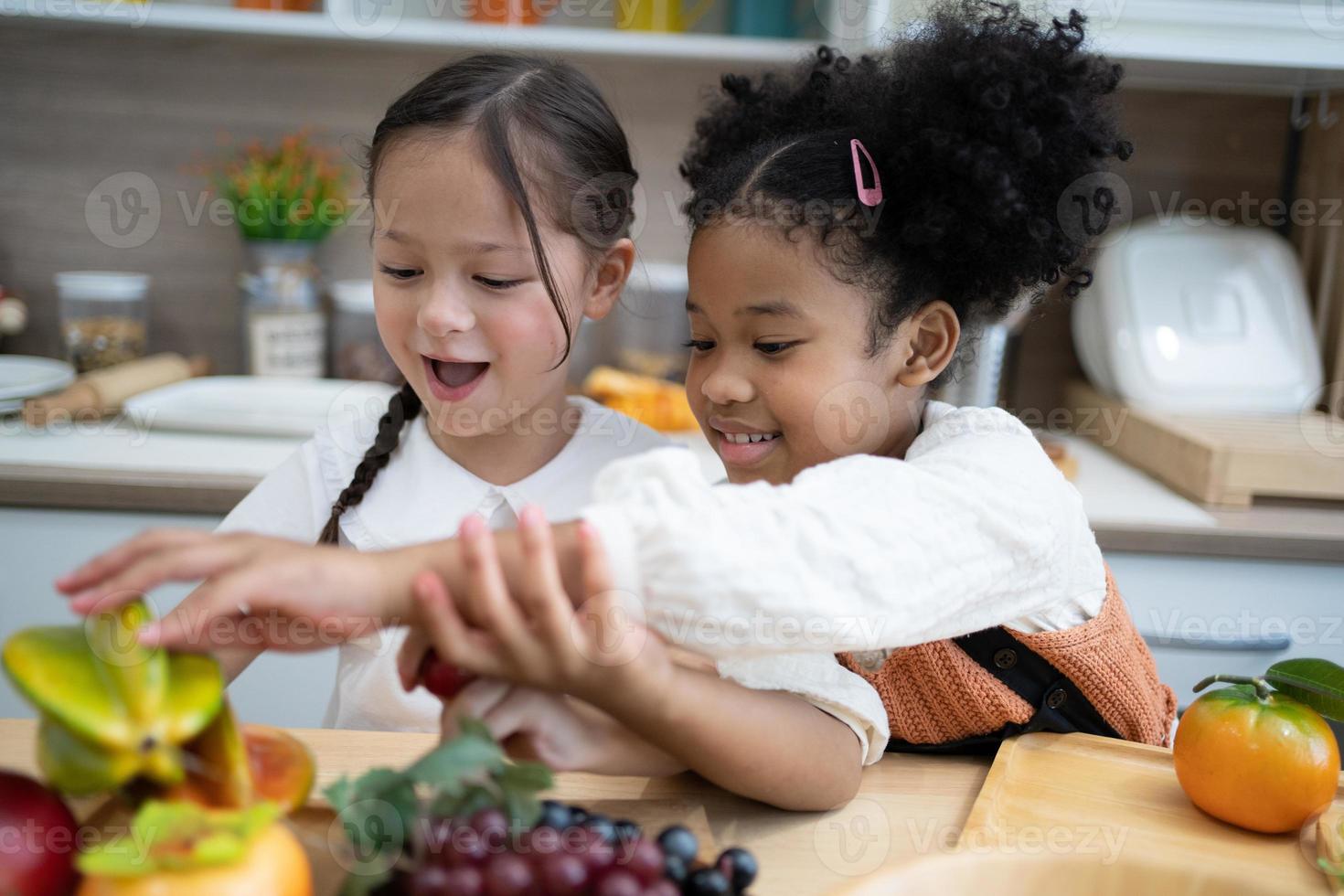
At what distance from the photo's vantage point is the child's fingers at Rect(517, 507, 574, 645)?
500 millimetres

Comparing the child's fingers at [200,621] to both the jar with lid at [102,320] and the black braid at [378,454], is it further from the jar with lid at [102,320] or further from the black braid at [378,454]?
the jar with lid at [102,320]

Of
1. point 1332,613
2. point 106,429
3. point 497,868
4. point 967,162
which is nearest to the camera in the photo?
point 497,868

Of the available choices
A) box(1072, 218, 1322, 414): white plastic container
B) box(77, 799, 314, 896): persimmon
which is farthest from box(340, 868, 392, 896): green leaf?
box(1072, 218, 1322, 414): white plastic container

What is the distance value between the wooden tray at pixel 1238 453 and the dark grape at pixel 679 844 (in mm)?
1373

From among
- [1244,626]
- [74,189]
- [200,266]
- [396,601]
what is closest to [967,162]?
[396,601]

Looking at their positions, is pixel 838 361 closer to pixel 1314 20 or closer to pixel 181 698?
pixel 181 698

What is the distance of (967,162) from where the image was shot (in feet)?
2.87

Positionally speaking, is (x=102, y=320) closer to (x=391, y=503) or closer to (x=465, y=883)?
(x=391, y=503)

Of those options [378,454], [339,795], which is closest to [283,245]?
[378,454]

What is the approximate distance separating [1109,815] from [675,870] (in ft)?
1.08

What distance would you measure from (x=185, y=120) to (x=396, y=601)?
1.92 m

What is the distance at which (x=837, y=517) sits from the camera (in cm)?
59

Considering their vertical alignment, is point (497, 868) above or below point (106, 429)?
above

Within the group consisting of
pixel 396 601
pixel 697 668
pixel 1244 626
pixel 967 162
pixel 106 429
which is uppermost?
pixel 967 162
